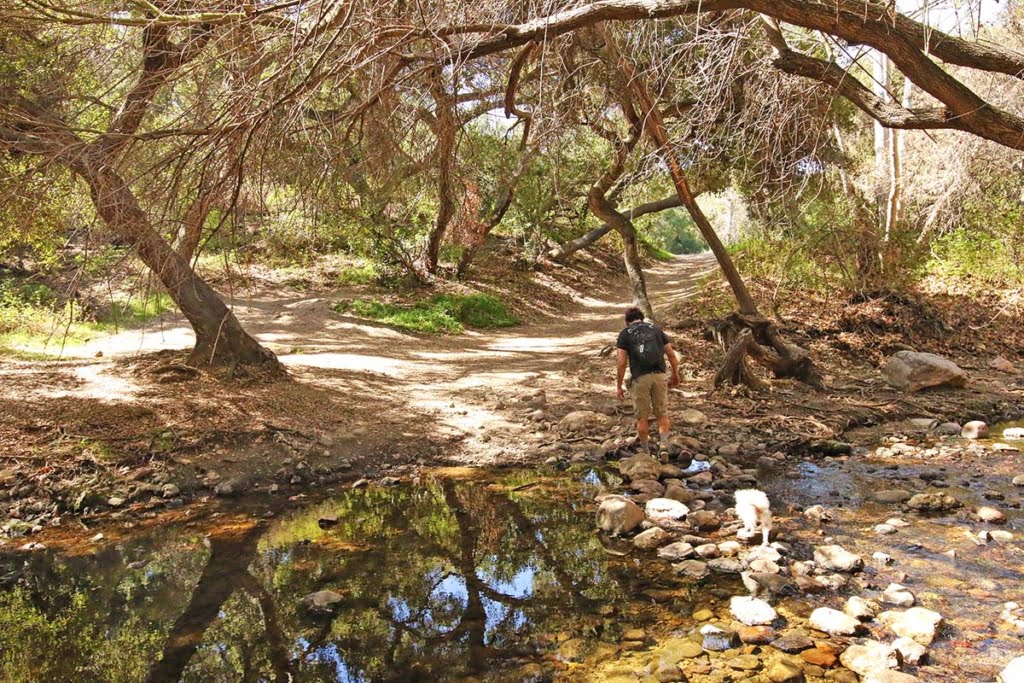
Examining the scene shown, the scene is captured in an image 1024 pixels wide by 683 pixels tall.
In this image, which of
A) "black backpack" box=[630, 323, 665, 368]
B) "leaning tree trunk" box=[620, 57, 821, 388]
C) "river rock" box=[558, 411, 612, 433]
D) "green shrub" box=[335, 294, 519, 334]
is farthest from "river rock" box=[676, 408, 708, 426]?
"green shrub" box=[335, 294, 519, 334]

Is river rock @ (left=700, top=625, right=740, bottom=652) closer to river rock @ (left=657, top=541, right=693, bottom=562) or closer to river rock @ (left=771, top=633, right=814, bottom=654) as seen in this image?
river rock @ (left=771, top=633, right=814, bottom=654)

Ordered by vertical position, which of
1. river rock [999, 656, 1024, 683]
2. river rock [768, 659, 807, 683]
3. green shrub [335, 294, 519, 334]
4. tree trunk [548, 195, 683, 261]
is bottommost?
river rock [768, 659, 807, 683]

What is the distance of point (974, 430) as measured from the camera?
8.98m

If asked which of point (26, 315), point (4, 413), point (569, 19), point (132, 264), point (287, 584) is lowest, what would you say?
point (287, 584)

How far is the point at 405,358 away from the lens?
1347 cm

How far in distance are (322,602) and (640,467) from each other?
151 inches

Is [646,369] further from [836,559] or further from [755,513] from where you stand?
[836,559]

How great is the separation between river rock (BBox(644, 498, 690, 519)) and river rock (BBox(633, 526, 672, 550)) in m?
0.45

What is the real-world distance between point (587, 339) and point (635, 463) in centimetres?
788

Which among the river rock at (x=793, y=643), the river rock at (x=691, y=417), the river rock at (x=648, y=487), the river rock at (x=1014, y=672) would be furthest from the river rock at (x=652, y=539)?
the river rock at (x=691, y=417)

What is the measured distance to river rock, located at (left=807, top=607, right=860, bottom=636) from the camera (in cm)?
434

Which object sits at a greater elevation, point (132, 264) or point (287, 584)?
point (132, 264)

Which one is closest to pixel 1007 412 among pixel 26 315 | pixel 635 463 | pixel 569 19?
pixel 635 463

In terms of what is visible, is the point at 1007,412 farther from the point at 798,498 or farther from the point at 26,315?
the point at 26,315
